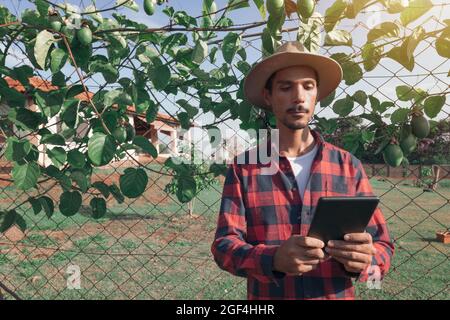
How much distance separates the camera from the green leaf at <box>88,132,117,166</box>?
1.23m

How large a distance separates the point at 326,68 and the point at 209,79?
548 mm

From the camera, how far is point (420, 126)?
4.32 feet

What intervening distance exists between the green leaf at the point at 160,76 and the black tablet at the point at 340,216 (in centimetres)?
77

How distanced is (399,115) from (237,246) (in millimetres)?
769

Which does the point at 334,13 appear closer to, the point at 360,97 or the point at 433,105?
the point at 360,97

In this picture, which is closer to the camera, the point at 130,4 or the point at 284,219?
the point at 284,219

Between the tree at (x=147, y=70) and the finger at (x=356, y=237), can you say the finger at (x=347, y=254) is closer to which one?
the finger at (x=356, y=237)

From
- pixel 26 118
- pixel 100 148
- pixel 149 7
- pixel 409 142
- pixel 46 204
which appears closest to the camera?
pixel 100 148

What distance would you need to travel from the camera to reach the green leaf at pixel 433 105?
131 centimetres

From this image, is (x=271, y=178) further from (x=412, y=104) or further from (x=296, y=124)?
(x=412, y=104)

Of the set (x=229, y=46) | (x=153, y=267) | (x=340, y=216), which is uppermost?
(x=229, y=46)

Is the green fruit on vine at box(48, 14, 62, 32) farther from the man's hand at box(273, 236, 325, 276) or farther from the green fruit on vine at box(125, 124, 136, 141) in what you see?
the man's hand at box(273, 236, 325, 276)

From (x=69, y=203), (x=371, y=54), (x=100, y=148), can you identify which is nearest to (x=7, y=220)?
(x=69, y=203)

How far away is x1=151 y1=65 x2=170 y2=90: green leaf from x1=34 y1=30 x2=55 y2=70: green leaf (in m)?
0.35
